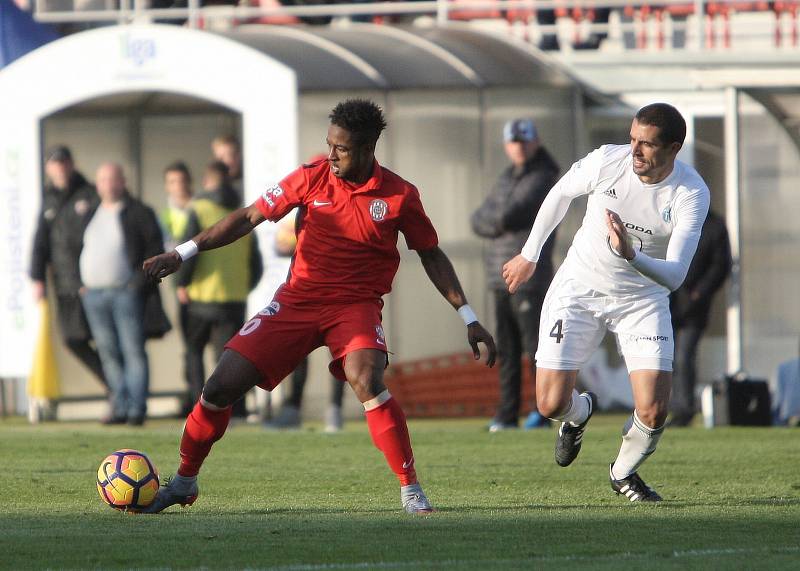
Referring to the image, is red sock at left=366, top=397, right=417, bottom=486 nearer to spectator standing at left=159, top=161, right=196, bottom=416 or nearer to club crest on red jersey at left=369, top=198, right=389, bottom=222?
club crest on red jersey at left=369, top=198, right=389, bottom=222

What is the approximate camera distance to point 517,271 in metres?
8.77

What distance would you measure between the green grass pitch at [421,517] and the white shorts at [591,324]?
758 mm

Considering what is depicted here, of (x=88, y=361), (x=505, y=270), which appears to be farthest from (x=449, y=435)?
(x=505, y=270)

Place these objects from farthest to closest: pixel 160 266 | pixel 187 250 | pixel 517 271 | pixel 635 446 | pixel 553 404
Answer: pixel 553 404 → pixel 635 446 → pixel 517 271 → pixel 187 250 → pixel 160 266

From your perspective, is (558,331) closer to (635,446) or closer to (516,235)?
(635,446)

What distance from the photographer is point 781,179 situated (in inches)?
730

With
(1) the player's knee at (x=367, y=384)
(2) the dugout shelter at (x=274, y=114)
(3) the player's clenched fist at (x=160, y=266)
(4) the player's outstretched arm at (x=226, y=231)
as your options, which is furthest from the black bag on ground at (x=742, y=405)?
(3) the player's clenched fist at (x=160, y=266)

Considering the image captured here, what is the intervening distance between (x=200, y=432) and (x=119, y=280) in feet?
24.0

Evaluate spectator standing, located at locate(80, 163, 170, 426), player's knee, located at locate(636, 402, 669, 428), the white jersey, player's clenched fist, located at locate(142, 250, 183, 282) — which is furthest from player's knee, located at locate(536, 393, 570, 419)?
spectator standing, located at locate(80, 163, 170, 426)

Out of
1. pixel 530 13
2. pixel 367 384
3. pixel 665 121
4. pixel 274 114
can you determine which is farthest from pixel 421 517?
pixel 530 13

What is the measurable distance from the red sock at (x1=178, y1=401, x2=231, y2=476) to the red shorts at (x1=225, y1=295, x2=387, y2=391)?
0.88ft

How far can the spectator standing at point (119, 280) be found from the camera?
1542cm

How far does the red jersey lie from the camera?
834 centimetres

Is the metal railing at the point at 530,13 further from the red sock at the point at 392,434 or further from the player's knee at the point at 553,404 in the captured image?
the red sock at the point at 392,434
